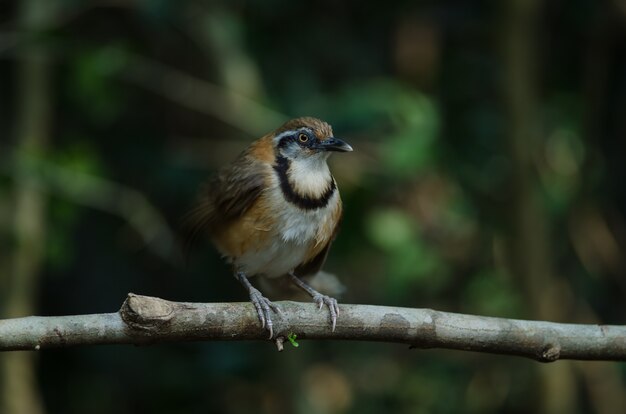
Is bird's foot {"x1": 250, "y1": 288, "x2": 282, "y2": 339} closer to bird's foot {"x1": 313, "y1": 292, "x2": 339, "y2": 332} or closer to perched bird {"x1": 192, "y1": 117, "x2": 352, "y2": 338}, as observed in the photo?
bird's foot {"x1": 313, "y1": 292, "x2": 339, "y2": 332}

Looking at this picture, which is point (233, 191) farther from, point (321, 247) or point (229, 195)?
point (321, 247)

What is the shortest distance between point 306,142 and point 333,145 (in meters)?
0.14

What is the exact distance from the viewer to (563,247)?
23.6 ft

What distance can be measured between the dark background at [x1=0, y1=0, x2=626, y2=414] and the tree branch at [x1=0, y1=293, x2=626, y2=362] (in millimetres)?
2592

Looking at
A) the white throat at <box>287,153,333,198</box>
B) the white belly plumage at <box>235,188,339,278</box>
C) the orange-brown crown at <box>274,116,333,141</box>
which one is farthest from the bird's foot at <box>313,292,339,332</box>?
the orange-brown crown at <box>274,116,333,141</box>

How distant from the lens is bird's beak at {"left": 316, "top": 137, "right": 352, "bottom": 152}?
4719 millimetres

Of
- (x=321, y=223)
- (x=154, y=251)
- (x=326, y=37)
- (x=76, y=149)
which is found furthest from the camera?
(x=326, y=37)

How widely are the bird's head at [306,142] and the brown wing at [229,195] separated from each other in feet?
0.51

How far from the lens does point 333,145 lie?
474cm

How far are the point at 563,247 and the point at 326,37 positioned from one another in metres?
2.32

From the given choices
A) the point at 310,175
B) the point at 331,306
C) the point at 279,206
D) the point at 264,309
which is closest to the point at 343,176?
the point at 310,175

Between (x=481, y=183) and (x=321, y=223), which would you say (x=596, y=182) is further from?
(x=321, y=223)

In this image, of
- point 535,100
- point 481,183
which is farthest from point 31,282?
point 535,100

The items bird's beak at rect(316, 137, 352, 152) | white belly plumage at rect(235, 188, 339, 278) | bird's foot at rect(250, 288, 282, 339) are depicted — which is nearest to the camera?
bird's foot at rect(250, 288, 282, 339)
